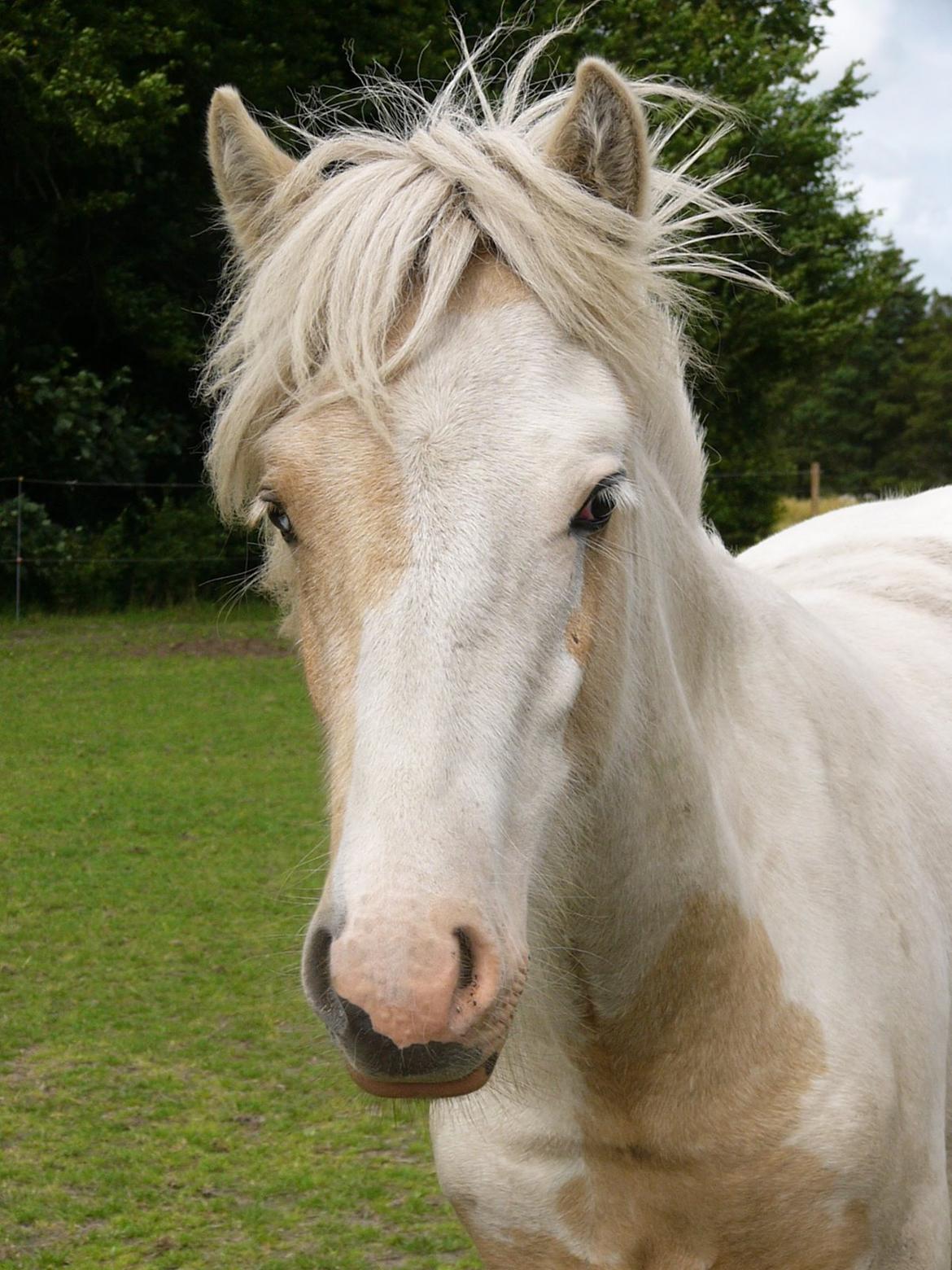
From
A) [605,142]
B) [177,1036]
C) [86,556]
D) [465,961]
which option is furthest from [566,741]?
[86,556]

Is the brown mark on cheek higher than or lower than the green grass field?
higher

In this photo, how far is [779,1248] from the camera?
2.12 metres

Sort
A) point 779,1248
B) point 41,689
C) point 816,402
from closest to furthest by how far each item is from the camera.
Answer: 1. point 779,1248
2. point 41,689
3. point 816,402

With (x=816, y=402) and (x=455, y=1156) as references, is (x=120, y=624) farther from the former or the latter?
(x=816, y=402)

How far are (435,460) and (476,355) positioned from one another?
0.20 m

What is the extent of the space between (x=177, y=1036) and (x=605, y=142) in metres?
4.29

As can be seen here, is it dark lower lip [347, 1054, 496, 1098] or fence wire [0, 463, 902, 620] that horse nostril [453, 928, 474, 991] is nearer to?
dark lower lip [347, 1054, 496, 1098]

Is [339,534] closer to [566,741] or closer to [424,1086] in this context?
[566,741]

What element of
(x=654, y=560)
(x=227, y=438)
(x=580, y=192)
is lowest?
(x=654, y=560)

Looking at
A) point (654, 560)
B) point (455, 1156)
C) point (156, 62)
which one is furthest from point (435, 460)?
point (156, 62)

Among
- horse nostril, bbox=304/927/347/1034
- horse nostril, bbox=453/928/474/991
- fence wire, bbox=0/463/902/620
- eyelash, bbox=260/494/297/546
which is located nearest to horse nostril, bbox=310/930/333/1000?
horse nostril, bbox=304/927/347/1034

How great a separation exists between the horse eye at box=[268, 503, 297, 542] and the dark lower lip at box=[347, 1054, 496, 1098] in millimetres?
769

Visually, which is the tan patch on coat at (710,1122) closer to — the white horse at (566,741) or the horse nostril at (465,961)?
the white horse at (566,741)

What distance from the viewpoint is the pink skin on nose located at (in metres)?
1.39
